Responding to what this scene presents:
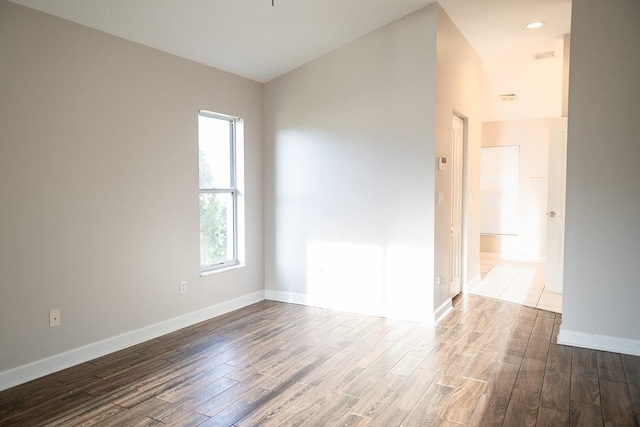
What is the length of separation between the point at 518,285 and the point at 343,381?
3.86m

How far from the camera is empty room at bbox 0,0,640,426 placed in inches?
112

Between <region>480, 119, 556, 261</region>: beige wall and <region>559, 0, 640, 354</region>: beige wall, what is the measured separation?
178 inches

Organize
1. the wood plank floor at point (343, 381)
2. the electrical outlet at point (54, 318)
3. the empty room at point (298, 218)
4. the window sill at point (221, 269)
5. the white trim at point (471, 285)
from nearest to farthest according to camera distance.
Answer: the wood plank floor at point (343, 381), the empty room at point (298, 218), the electrical outlet at point (54, 318), the window sill at point (221, 269), the white trim at point (471, 285)

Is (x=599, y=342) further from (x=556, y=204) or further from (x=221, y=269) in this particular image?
(x=221, y=269)

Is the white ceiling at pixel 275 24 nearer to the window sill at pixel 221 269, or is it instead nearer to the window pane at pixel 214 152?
the window pane at pixel 214 152

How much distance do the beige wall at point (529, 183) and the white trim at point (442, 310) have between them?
3902mm

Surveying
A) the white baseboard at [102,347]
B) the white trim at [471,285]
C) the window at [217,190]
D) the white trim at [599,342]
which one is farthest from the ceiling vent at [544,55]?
the white baseboard at [102,347]

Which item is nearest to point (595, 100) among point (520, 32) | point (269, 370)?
point (520, 32)

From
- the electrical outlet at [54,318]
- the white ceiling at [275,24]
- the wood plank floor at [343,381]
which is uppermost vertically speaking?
the white ceiling at [275,24]

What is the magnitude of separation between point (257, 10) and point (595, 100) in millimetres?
2809

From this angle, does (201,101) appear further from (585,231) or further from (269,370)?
(585,231)

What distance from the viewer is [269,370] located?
10.4ft

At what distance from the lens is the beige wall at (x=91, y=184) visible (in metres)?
2.91

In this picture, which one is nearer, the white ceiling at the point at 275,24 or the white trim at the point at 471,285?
the white ceiling at the point at 275,24
